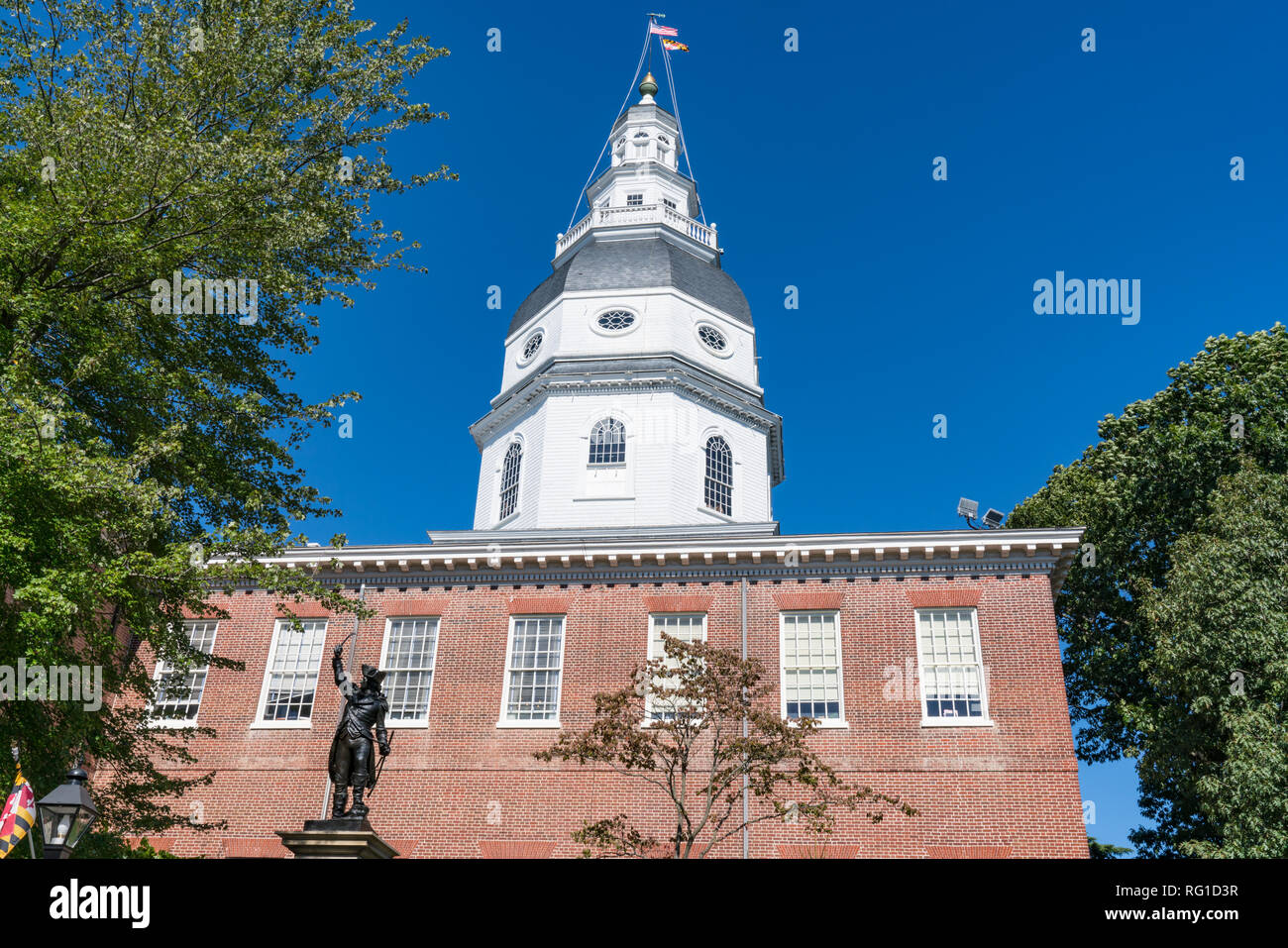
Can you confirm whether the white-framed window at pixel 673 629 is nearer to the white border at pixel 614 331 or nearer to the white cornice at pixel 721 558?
the white cornice at pixel 721 558

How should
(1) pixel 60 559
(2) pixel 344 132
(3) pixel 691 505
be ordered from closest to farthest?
(1) pixel 60 559, (2) pixel 344 132, (3) pixel 691 505

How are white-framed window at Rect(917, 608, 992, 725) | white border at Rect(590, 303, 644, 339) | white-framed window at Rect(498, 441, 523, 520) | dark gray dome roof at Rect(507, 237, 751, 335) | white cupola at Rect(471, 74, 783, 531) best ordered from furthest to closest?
dark gray dome roof at Rect(507, 237, 751, 335) < white border at Rect(590, 303, 644, 339) < white-framed window at Rect(498, 441, 523, 520) < white cupola at Rect(471, 74, 783, 531) < white-framed window at Rect(917, 608, 992, 725)

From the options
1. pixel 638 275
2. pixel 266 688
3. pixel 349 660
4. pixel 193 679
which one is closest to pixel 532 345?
pixel 638 275

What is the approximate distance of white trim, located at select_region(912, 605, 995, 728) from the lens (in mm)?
20984

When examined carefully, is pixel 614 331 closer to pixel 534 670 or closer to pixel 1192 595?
pixel 534 670

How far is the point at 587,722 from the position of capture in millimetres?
22062

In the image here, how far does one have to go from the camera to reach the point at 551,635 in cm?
2338

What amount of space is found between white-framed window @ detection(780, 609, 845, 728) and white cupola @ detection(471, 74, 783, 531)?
19.2 ft

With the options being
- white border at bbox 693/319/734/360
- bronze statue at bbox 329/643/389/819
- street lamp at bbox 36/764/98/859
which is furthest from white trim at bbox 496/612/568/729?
→ street lamp at bbox 36/764/98/859

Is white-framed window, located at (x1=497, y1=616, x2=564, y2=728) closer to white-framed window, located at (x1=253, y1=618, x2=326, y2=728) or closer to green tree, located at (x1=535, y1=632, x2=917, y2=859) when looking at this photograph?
green tree, located at (x1=535, y1=632, x2=917, y2=859)
